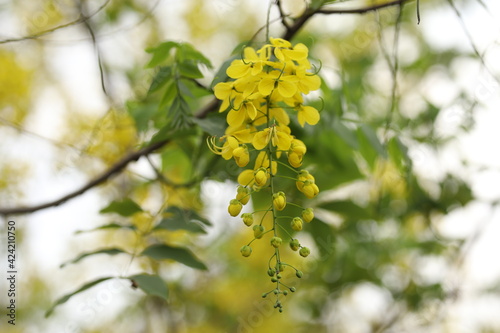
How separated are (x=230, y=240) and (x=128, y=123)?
863mm

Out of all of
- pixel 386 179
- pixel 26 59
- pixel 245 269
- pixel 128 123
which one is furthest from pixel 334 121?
pixel 26 59

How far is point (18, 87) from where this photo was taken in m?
1.65

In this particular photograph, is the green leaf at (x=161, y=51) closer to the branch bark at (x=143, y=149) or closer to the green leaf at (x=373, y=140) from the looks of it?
the branch bark at (x=143, y=149)

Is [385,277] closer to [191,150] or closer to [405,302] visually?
[405,302]

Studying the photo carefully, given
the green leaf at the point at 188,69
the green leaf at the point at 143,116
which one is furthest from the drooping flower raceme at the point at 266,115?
the green leaf at the point at 143,116

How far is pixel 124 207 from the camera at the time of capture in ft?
2.90

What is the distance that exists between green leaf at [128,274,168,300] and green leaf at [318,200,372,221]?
413mm

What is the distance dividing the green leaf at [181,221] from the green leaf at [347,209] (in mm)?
310

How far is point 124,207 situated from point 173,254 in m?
0.13

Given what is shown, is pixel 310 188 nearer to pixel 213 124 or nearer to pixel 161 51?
pixel 213 124

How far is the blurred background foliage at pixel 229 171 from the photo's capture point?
3.06ft

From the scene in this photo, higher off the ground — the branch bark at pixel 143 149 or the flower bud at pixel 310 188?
the branch bark at pixel 143 149

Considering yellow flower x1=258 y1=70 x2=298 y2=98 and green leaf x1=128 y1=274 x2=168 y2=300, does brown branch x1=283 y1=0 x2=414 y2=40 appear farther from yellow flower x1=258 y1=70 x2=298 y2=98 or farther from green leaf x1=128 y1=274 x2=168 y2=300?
green leaf x1=128 y1=274 x2=168 y2=300

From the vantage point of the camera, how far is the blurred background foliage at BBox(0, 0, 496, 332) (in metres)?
0.93
